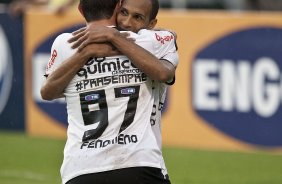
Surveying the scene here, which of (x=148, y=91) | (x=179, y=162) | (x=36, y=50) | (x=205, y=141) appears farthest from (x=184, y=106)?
(x=148, y=91)

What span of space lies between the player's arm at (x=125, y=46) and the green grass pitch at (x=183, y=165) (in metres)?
5.44

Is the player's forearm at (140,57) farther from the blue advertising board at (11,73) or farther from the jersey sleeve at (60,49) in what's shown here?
the blue advertising board at (11,73)

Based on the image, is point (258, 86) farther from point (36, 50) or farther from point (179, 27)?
point (36, 50)

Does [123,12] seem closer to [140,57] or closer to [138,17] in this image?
[138,17]

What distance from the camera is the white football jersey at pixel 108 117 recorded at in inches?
184

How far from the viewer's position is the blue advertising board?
13.9 m

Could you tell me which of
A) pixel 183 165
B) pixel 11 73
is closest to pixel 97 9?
pixel 183 165

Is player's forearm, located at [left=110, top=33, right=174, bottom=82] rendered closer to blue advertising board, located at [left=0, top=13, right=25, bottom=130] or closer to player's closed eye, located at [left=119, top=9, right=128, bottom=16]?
player's closed eye, located at [left=119, top=9, right=128, bottom=16]

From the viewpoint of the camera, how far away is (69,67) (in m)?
4.71

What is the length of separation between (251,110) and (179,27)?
1.66 meters

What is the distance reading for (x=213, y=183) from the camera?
10.0 metres

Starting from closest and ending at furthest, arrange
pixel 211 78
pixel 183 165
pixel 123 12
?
pixel 123 12 → pixel 183 165 → pixel 211 78

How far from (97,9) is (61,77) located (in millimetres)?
426

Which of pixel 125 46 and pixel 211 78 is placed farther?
pixel 211 78
